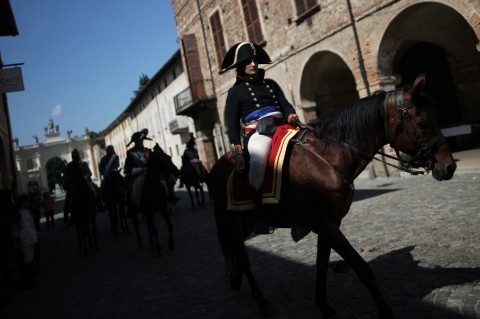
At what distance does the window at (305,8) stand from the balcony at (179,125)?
15415 mm

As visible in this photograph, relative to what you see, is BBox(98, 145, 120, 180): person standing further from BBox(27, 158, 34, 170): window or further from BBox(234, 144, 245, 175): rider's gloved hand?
BBox(27, 158, 34, 170): window

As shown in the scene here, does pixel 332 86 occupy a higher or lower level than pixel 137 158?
higher

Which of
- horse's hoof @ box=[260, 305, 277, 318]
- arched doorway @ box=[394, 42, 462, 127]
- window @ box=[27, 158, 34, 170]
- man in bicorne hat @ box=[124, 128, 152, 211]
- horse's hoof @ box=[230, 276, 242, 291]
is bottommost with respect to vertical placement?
horse's hoof @ box=[260, 305, 277, 318]

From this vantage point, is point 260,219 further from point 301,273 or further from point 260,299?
point 301,273

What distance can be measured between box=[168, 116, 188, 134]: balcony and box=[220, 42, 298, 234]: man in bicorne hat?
24.4m

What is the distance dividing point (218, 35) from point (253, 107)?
657 inches

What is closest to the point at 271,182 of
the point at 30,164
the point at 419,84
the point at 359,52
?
the point at 419,84

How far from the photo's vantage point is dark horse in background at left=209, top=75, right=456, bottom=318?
2914 mm

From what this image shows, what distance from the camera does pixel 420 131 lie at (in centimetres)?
293

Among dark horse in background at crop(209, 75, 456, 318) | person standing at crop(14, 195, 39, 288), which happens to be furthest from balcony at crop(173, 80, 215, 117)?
dark horse in background at crop(209, 75, 456, 318)

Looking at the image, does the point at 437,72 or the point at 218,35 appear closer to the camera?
the point at 437,72

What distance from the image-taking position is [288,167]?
3436 millimetres

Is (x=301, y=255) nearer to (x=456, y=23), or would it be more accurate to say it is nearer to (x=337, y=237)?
(x=337, y=237)

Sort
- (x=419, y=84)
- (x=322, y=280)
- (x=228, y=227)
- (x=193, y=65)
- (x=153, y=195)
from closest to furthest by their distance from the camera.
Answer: (x=419, y=84), (x=322, y=280), (x=228, y=227), (x=153, y=195), (x=193, y=65)
